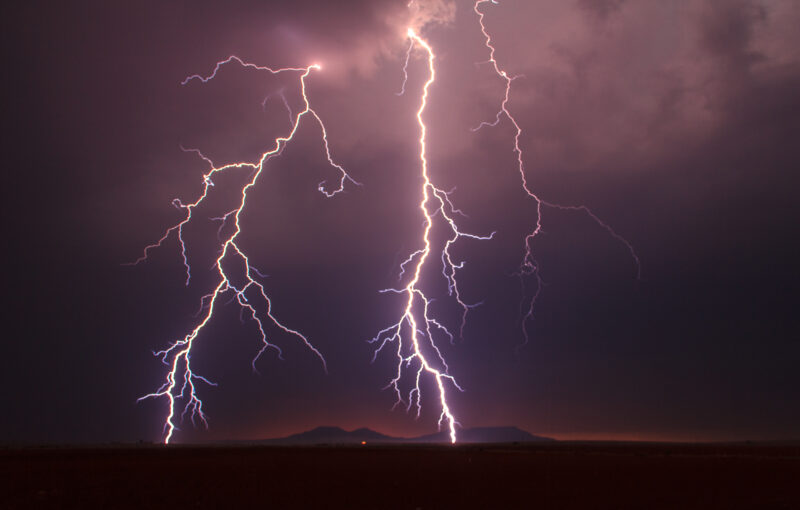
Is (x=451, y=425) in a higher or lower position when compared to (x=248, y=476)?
higher

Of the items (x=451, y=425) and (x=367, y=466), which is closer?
(x=367, y=466)

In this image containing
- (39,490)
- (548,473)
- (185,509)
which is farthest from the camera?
(548,473)

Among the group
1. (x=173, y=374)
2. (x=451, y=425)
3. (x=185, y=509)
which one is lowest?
(x=185, y=509)

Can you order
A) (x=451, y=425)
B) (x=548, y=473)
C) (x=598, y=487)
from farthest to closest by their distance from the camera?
(x=451, y=425)
(x=548, y=473)
(x=598, y=487)

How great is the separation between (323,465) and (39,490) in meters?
9.11

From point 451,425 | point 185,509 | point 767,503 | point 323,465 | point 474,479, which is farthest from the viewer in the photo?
point 451,425

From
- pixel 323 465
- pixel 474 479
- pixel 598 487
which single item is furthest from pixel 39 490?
pixel 598 487

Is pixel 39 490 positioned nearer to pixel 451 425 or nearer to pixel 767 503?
pixel 767 503

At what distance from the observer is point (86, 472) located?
19359 millimetres

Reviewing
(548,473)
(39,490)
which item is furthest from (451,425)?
(39,490)

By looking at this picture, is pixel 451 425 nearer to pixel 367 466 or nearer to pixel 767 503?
pixel 367 466

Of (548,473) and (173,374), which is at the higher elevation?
(173,374)

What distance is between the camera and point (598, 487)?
15.8 metres

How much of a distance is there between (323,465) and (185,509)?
379 inches
